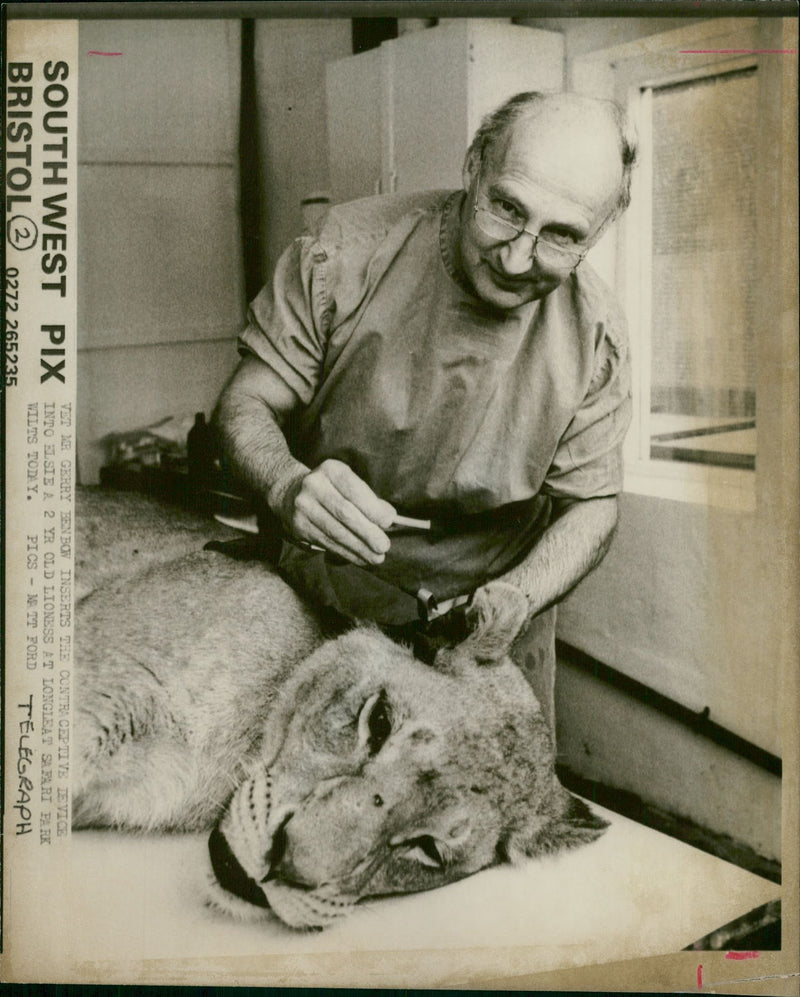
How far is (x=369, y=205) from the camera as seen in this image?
1847 mm

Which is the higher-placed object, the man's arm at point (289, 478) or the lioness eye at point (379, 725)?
the man's arm at point (289, 478)

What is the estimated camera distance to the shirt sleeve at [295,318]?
6.02ft

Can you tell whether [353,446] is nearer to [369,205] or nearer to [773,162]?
[369,205]

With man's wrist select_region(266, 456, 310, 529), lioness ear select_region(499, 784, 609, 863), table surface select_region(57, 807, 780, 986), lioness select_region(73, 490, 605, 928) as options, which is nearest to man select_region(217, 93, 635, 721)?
man's wrist select_region(266, 456, 310, 529)

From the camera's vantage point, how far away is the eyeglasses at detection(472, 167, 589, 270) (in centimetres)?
178

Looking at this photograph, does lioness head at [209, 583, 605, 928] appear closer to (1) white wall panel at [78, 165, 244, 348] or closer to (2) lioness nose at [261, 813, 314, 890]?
(2) lioness nose at [261, 813, 314, 890]

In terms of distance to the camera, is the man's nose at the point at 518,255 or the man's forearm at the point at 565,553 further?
the man's forearm at the point at 565,553

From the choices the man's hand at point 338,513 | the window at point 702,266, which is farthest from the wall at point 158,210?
the window at point 702,266

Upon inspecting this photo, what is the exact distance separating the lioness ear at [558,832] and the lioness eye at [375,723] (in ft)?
0.95

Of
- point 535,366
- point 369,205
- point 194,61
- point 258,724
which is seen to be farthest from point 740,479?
point 194,61

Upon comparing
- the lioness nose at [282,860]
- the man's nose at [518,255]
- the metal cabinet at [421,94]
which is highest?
the metal cabinet at [421,94]

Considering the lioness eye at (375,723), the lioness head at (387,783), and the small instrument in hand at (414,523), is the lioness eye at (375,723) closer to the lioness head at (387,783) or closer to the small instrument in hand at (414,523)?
the lioness head at (387,783)

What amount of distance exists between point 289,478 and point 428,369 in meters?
0.31

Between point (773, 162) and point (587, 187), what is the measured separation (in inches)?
14.3
